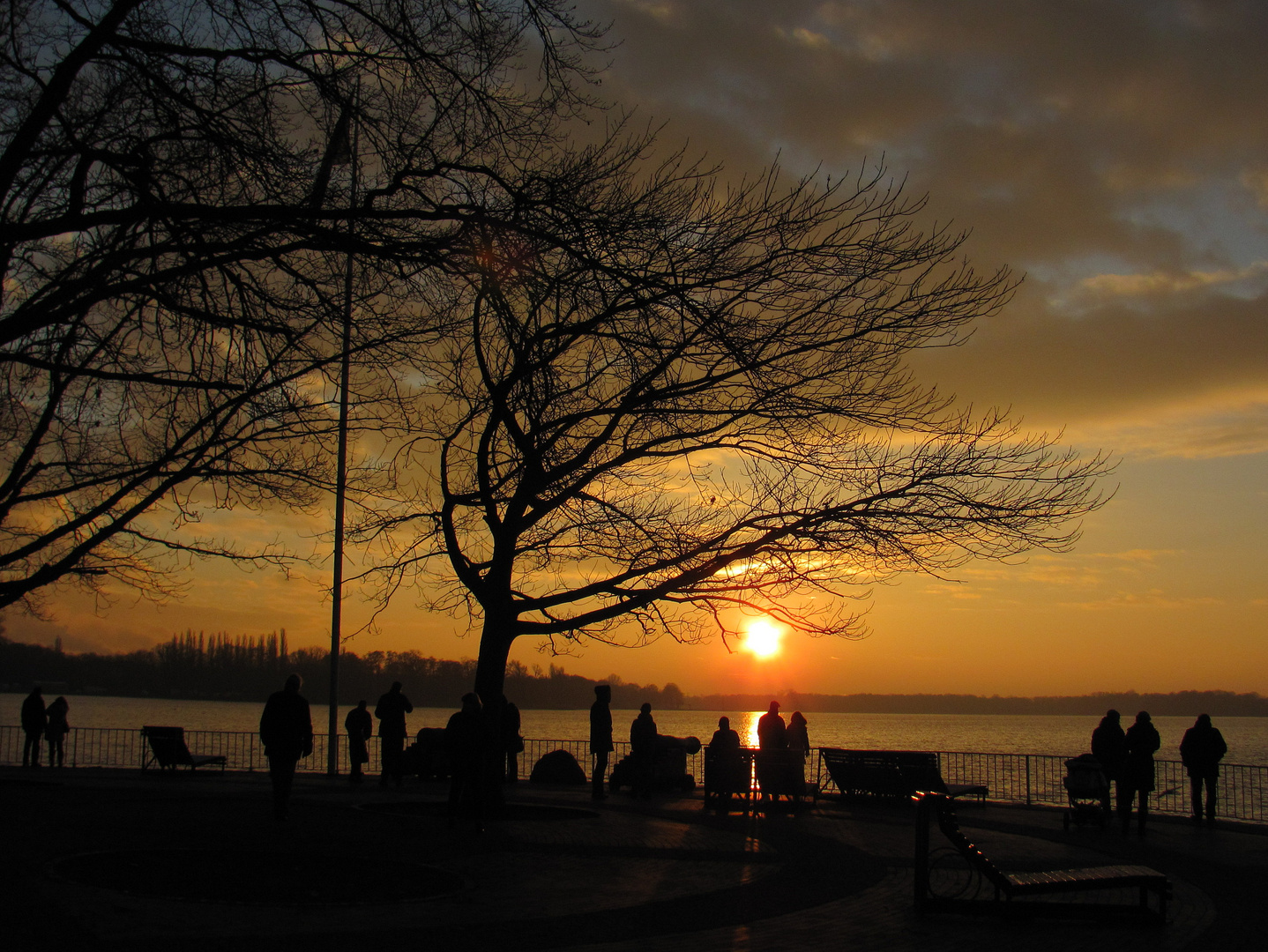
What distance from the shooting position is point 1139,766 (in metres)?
15.9

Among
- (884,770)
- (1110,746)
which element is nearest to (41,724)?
(884,770)

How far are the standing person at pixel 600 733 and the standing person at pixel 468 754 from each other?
5114 millimetres

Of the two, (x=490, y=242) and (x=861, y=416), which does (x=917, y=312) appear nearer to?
(x=861, y=416)

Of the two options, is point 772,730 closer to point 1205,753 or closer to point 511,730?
point 511,730

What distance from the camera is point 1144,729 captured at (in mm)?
16000

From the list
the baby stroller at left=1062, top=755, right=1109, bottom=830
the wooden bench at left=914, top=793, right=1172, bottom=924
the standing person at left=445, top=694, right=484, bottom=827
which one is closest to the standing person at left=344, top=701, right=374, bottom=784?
the standing person at left=445, top=694, right=484, bottom=827

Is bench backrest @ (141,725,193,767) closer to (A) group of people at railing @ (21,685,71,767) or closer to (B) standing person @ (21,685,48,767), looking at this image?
(A) group of people at railing @ (21,685,71,767)

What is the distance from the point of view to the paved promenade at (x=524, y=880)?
753cm

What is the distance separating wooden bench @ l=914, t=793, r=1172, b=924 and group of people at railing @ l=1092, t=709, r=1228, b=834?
6915 millimetres

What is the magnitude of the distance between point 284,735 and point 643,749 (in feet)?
27.1

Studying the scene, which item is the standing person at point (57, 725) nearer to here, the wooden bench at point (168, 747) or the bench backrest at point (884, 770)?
the wooden bench at point (168, 747)

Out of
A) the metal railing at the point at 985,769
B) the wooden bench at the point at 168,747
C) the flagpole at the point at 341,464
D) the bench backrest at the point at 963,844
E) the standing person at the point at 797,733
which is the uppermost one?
the flagpole at the point at 341,464

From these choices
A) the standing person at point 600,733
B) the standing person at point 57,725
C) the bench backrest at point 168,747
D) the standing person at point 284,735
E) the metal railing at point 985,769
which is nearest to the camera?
the standing person at point 284,735

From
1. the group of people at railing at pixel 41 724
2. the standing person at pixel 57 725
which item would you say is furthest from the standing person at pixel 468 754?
the standing person at pixel 57 725
